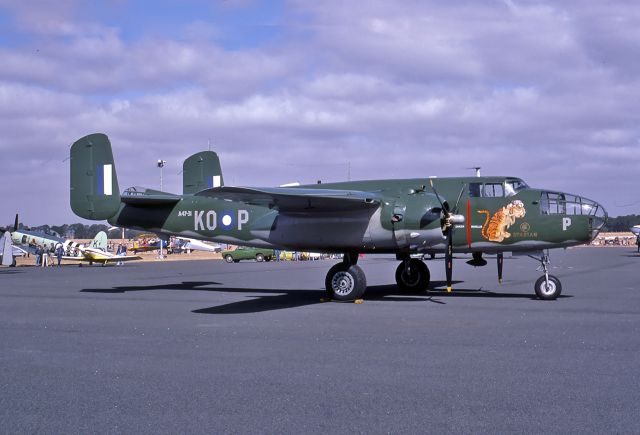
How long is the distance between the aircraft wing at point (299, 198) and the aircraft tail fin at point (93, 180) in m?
7.14

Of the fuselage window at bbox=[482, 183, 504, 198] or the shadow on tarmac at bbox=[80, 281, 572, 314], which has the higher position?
the fuselage window at bbox=[482, 183, 504, 198]

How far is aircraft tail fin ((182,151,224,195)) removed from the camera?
26172 mm

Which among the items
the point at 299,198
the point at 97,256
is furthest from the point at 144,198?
the point at 97,256

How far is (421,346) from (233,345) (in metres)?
3.15

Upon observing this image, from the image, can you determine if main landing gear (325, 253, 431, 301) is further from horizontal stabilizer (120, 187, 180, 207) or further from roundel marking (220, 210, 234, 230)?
horizontal stabilizer (120, 187, 180, 207)

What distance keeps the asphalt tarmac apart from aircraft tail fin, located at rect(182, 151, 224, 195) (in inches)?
367

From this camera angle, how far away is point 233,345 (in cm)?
1107

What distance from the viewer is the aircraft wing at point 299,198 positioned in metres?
16.5

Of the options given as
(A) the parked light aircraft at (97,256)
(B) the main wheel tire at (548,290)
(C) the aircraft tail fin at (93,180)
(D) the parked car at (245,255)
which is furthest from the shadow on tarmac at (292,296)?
(D) the parked car at (245,255)

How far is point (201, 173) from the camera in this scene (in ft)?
85.9

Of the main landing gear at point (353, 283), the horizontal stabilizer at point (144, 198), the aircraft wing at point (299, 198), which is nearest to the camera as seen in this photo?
the aircraft wing at point (299, 198)

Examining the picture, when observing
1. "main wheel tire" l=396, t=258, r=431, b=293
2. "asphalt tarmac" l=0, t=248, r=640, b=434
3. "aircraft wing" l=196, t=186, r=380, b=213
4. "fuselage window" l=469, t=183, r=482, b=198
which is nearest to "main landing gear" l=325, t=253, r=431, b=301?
"asphalt tarmac" l=0, t=248, r=640, b=434

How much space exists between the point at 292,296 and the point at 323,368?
39.1 feet

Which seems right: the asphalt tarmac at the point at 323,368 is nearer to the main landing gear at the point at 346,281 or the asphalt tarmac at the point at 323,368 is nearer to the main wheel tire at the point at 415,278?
the main landing gear at the point at 346,281
